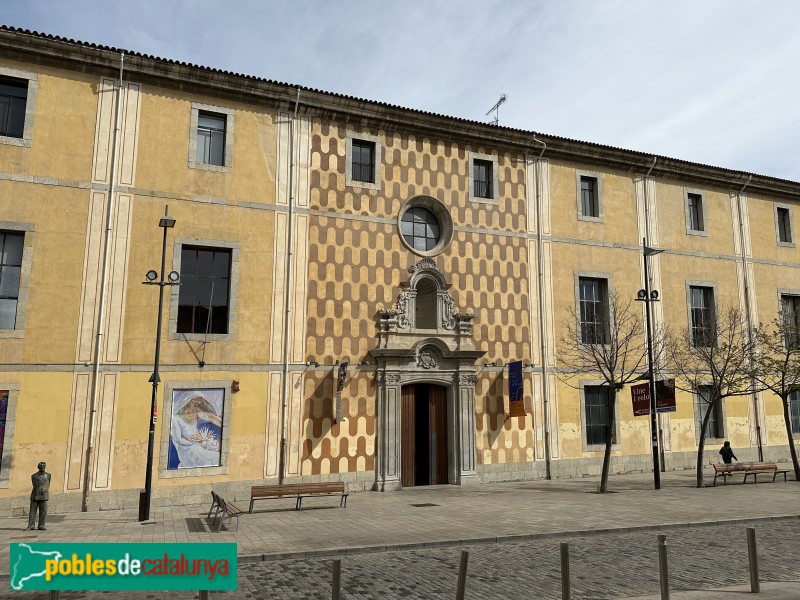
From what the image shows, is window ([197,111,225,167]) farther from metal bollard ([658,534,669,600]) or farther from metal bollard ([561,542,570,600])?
metal bollard ([658,534,669,600])

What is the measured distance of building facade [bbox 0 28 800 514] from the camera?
16281 millimetres

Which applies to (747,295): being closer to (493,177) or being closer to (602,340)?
(602,340)

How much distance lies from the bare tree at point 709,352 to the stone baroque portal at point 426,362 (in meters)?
8.39

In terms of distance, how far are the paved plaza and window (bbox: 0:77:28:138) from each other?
9835mm

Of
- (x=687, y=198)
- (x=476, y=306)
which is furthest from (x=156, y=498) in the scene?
(x=687, y=198)

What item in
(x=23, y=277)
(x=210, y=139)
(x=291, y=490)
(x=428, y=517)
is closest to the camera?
(x=428, y=517)

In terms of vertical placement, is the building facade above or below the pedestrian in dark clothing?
above

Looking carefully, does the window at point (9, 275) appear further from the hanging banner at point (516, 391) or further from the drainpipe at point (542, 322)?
the drainpipe at point (542, 322)

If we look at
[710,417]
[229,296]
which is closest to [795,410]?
[710,417]

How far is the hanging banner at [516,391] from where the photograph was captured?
66.8 ft

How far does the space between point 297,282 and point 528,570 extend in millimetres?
11467

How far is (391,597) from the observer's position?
8523 millimetres

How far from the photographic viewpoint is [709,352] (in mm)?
23703

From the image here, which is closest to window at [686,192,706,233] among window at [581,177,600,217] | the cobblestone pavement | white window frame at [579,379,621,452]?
window at [581,177,600,217]
